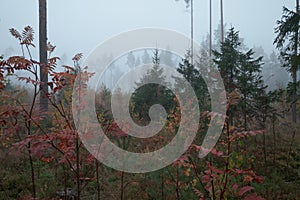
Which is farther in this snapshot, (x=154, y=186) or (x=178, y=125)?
(x=178, y=125)

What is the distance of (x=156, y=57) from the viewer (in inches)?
554

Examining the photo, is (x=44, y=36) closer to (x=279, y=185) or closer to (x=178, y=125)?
→ (x=178, y=125)

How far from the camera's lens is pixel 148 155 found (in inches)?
249

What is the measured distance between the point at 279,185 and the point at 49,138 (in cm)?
483

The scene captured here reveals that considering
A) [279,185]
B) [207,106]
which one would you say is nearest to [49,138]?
[279,185]

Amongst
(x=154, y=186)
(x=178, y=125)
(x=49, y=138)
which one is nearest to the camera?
(x=49, y=138)

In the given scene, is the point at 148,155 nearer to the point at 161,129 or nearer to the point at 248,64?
the point at 161,129

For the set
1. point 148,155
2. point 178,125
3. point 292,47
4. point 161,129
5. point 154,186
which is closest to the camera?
point 154,186

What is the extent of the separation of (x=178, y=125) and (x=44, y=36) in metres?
6.46

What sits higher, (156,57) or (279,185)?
(156,57)

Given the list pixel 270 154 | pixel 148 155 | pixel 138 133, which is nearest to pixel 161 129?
pixel 138 133

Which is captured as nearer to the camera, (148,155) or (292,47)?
(148,155)

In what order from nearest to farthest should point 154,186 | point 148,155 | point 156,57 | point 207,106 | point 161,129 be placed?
1. point 154,186
2. point 148,155
3. point 207,106
4. point 161,129
5. point 156,57

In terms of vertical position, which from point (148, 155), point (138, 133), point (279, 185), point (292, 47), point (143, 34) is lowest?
point (279, 185)
